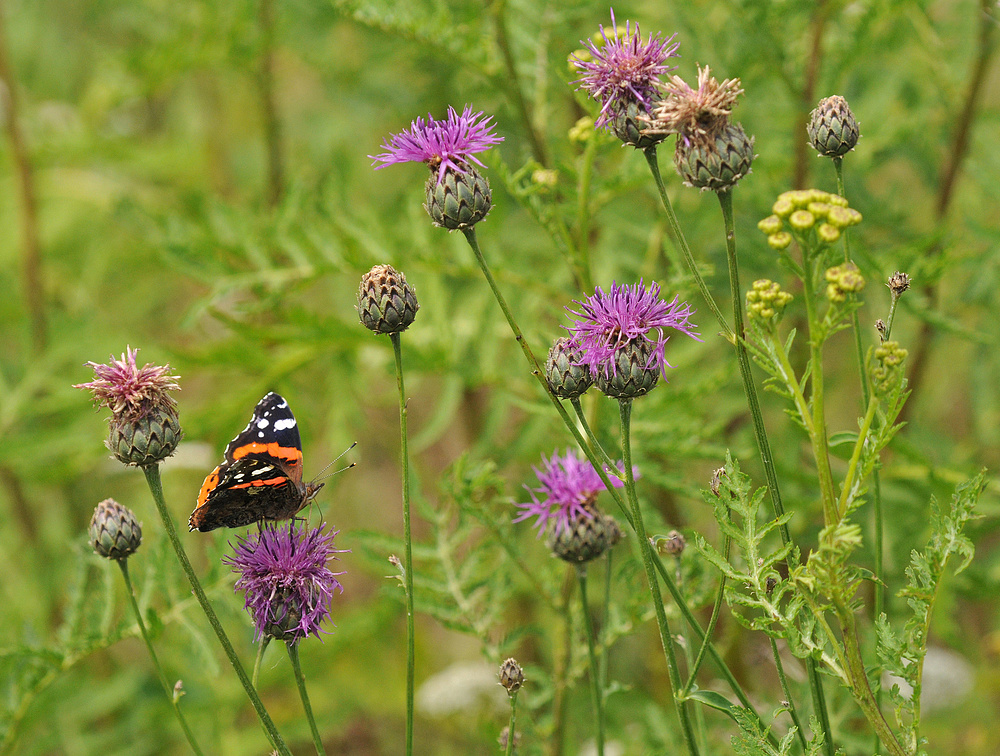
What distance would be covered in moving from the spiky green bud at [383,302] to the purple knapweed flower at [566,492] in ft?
2.09

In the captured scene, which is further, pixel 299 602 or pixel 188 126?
pixel 188 126

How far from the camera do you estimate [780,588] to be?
1581mm

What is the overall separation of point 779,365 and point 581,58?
92cm

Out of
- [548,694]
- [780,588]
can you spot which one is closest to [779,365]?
[780,588]

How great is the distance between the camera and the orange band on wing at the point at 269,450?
215cm

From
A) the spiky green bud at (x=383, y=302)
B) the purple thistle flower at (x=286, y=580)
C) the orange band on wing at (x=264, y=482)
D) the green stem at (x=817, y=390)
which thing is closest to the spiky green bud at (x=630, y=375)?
the green stem at (x=817, y=390)

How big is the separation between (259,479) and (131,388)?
38 cm

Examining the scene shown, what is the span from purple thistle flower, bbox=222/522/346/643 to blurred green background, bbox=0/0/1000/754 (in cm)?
41

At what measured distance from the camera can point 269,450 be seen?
7.09 feet

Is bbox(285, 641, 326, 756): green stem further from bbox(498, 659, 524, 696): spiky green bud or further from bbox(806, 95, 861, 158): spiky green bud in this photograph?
bbox(806, 95, 861, 158): spiky green bud

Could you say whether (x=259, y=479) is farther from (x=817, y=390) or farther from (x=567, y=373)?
(x=817, y=390)

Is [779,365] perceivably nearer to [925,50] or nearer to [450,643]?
[925,50]

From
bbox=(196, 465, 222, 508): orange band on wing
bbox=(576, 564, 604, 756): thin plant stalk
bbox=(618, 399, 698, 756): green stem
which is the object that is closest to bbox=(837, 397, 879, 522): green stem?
bbox=(618, 399, 698, 756): green stem

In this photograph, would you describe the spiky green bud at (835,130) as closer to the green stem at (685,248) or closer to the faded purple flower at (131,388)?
the green stem at (685,248)
